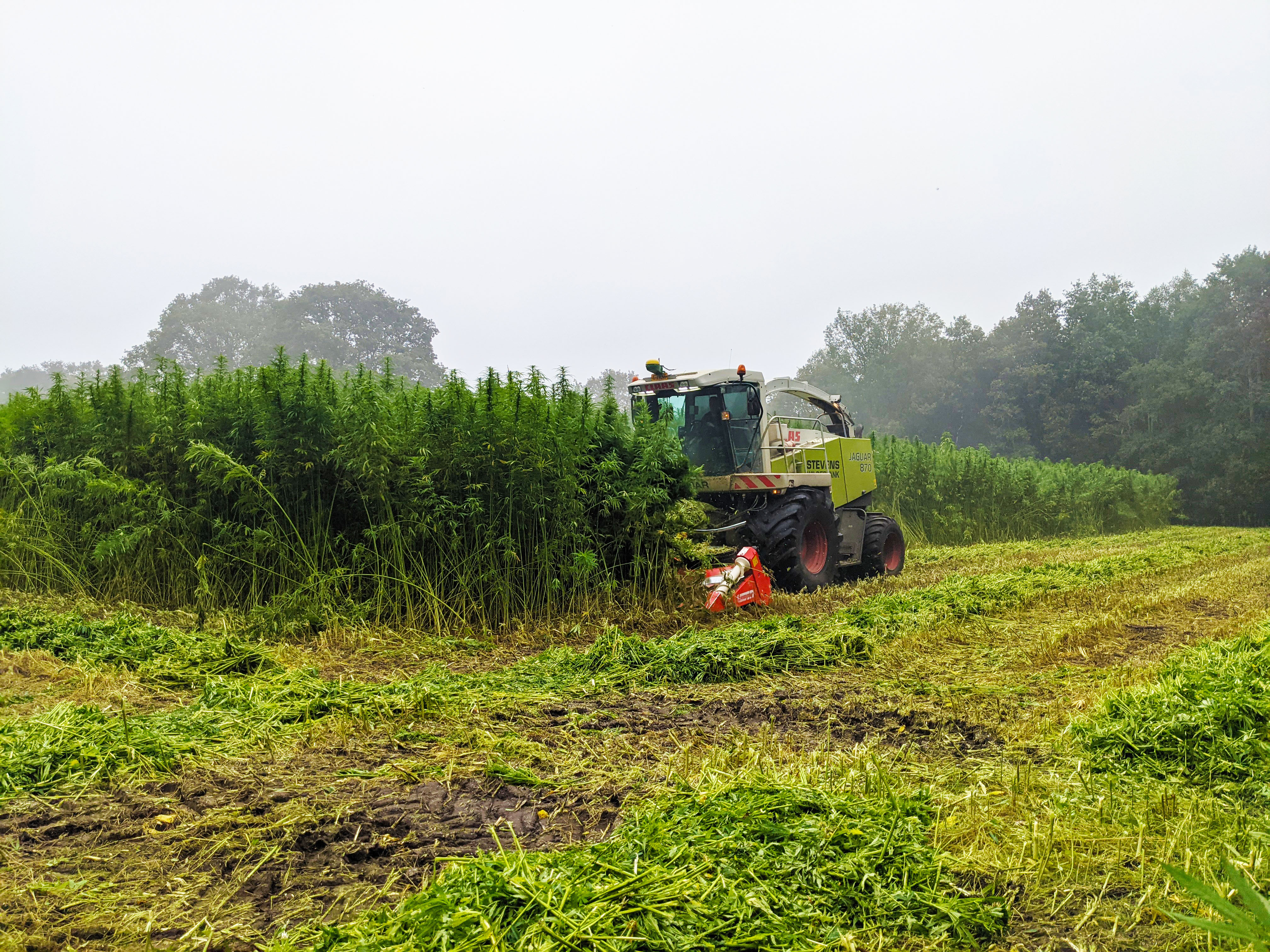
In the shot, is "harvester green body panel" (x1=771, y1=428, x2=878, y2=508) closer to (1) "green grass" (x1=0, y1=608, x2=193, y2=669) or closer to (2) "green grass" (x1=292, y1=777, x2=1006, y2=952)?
(1) "green grass" (x1=0, y1=608, x2=193, y2=669)

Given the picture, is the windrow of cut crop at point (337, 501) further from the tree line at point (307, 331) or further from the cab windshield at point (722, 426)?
the tree line at point (307, 331)

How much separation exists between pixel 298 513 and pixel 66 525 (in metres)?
2.61

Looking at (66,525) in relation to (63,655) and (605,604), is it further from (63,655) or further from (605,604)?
(605,604)

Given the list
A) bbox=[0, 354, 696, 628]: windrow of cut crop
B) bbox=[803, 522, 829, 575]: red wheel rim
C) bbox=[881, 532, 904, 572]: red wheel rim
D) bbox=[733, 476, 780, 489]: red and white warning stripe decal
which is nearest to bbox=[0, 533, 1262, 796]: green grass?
bbox=[0, 354, 696, 628]: windrow of cut crop

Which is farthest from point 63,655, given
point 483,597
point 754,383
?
point 754,383

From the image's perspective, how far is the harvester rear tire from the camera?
893 cm

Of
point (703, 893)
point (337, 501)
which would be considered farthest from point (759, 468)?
point (703, 893)

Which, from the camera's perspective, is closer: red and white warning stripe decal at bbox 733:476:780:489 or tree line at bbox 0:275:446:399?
red and white warning stripe decal at bbox 733:476:780:489

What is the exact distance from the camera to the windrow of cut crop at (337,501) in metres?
6.67

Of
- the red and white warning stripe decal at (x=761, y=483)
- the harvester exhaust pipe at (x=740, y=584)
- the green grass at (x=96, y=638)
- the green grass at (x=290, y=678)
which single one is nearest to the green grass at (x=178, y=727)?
the green grass at (x=290, y=678)

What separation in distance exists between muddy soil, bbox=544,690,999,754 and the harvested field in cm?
3

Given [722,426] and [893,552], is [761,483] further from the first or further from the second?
[893,552]

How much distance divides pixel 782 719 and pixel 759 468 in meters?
5.43

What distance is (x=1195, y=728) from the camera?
353 cm
